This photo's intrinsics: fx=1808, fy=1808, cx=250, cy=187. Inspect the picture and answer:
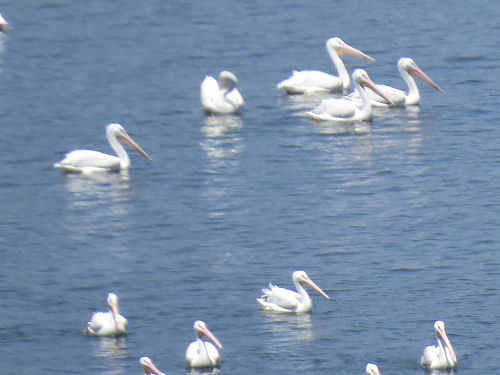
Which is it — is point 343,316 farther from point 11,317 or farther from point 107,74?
point 107,74

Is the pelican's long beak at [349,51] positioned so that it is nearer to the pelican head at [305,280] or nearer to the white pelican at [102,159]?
the white pelican at [102,159]

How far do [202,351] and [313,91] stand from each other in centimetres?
1311

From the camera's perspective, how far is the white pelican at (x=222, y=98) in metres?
29.8

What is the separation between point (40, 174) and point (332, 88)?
6.92 m

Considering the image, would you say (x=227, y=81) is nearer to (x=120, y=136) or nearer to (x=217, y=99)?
(x=217, y=99)

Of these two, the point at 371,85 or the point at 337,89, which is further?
the point at 337,89

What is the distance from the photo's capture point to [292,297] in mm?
20859

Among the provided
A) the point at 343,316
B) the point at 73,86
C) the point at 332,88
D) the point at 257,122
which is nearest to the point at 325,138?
the point at 257,122

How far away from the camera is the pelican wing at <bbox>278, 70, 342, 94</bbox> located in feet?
102

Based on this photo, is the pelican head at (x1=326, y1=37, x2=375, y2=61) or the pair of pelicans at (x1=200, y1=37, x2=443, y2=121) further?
the pelican head at (x1=326, y1=37, x2=375, y2=61)

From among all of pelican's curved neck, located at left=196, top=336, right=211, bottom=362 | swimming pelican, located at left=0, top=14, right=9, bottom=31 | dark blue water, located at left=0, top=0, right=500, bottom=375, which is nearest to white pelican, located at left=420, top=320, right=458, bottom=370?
dark blue water, located at left=0, top=0, right=500, bottom=375

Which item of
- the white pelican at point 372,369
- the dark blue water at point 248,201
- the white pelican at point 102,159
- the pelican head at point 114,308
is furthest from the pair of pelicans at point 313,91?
the white pelican at point 372,369

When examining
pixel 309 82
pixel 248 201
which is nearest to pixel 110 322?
pixel 248 201

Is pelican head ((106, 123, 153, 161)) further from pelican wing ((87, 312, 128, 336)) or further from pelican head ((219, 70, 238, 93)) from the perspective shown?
pelican wing ((87, 312, 128, 336))
